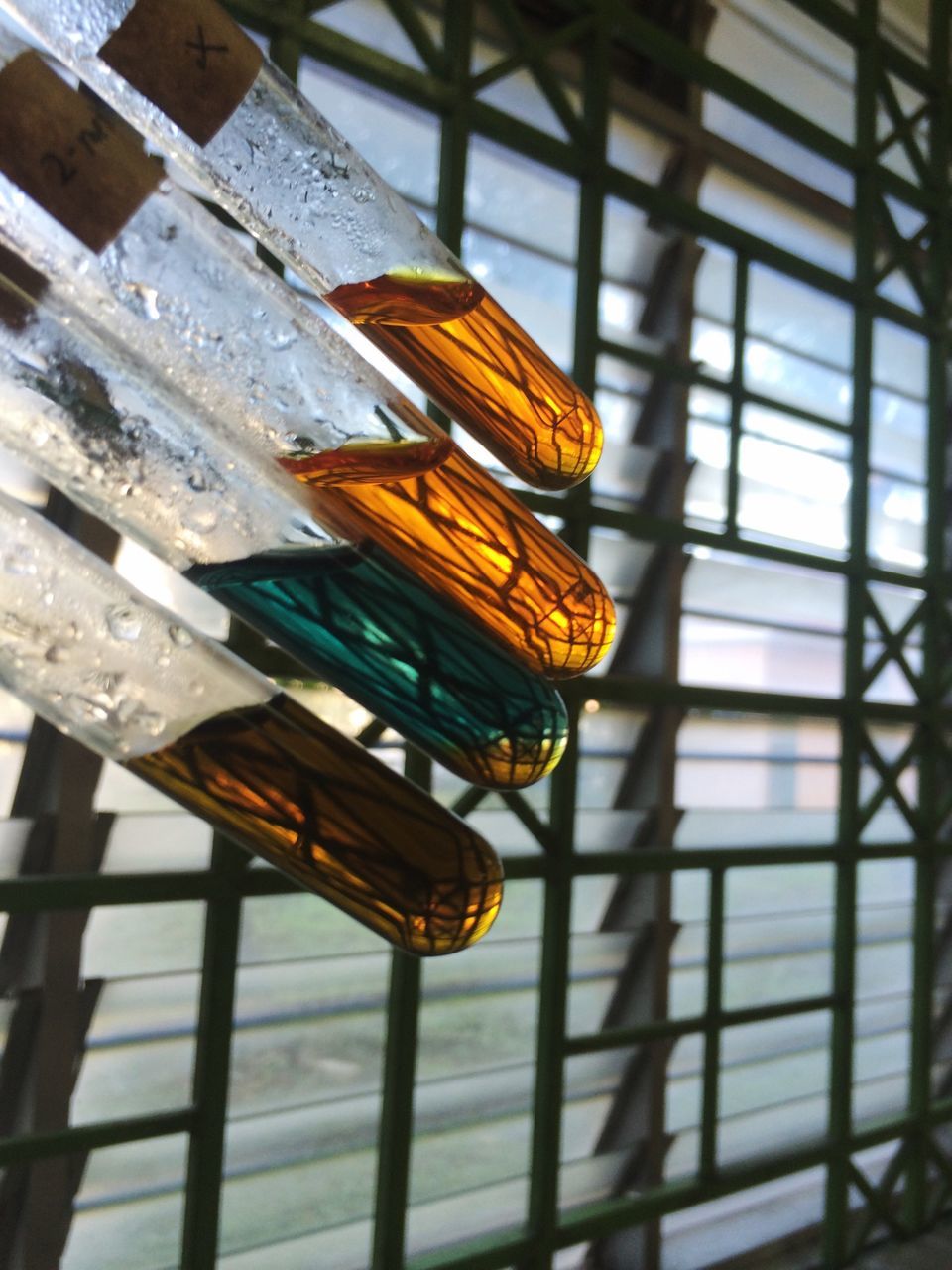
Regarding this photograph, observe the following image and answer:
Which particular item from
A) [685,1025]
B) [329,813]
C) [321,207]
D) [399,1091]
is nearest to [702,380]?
[685,1025]

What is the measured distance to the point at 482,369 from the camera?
644mm

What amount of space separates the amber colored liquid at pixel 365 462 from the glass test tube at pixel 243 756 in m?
0.11

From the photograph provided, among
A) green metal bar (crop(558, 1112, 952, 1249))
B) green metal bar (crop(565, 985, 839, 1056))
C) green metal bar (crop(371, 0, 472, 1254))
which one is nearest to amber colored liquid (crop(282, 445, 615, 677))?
green metal bar (crop(371, 0, 472, 1254))

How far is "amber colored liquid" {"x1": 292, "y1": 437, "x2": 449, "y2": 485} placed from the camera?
0.61 meters

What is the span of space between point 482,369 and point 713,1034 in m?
2.24

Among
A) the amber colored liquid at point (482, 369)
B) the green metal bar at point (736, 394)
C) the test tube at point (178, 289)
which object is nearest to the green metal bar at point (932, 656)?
the green metal bar at point (736, 394)

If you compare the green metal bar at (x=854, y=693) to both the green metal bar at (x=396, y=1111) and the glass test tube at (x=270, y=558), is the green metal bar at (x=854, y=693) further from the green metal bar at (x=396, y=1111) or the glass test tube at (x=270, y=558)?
the glass test tube at (x=270, y=558)

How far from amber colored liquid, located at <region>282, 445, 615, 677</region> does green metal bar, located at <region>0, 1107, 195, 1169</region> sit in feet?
4.48

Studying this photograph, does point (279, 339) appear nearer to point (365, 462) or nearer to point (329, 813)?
point (365, 462)

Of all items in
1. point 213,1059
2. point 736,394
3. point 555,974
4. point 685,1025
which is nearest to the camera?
point 213,1059

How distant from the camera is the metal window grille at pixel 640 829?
1771mm

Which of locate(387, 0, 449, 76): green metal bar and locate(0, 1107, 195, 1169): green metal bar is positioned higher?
locate(387, 0, 449, 76): green metal bar

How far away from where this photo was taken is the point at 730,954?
106 inches

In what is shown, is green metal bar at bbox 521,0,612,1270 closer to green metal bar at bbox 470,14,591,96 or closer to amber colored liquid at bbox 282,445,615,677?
green metal bar at bbox 470,14,591,96
